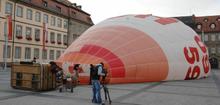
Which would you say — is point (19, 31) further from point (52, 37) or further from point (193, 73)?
point (193, 73)

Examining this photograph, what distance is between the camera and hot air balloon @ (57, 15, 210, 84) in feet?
52.7

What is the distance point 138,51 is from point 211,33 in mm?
58333

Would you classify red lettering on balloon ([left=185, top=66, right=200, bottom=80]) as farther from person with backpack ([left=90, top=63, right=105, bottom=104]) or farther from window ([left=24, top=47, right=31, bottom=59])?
window ([left=24, top=47, right=31, bottom=59])

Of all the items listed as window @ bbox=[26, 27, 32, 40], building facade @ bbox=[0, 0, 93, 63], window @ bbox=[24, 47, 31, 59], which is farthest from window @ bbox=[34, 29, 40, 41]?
window @ bbox=[24, 47, 31, 59]

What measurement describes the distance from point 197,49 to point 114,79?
773cm

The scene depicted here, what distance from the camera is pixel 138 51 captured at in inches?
674

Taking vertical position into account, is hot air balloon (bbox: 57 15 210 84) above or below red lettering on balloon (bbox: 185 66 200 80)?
above

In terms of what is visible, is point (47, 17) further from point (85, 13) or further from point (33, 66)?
point (33, 66)

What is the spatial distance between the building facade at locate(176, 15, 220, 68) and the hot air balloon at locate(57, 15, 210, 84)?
51.9 m

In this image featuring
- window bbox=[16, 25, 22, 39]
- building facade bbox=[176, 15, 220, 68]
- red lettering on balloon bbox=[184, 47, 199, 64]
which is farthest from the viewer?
building facade bbox=[176, 15, 220, 68]

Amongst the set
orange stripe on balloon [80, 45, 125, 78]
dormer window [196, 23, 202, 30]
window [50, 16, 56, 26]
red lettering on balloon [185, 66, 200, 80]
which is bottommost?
red lettering on balloon [185, 66, 200, 80]

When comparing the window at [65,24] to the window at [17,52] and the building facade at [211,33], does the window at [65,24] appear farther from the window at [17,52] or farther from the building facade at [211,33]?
the building facade at [211,33]

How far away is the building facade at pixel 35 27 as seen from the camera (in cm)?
3928

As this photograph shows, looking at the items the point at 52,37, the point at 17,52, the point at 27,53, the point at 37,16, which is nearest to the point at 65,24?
the point at 52,37
